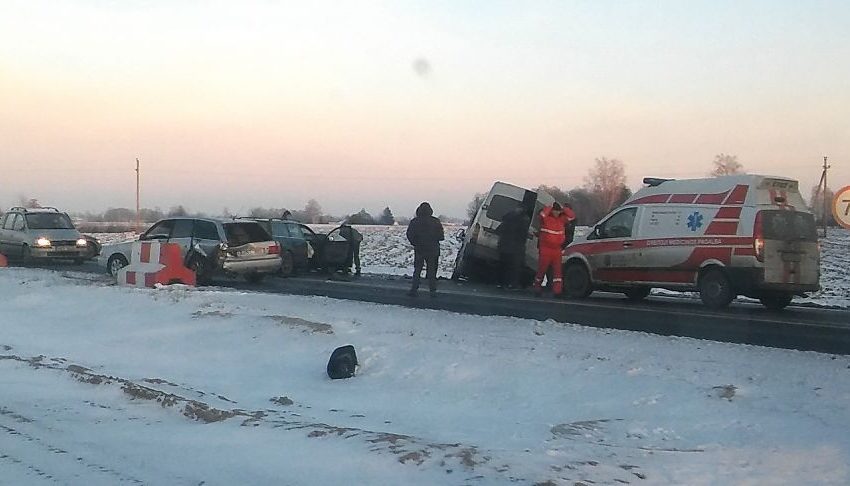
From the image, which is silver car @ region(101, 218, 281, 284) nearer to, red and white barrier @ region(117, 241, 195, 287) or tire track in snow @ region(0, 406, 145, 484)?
red and white barrier @ region(117, 241, 195, 287)

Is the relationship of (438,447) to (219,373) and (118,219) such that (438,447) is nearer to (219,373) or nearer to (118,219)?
(219,373)

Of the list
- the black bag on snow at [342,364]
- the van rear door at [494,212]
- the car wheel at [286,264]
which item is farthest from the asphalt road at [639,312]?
the black bag on snow at [342,364]

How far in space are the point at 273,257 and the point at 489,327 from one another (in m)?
10.1

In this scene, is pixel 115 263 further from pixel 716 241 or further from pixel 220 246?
pixel 716 241

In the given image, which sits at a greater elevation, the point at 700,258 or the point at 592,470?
the point at 700,258

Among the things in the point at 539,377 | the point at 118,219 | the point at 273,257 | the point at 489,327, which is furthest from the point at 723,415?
the point at 118,219

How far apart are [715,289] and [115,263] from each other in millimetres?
14422

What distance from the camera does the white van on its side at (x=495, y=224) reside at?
19.4 meters

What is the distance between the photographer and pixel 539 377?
8.48 metres

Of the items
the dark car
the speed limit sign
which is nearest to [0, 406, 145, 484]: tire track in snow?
the speed limit sign

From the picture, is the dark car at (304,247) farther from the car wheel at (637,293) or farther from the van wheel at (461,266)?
the car wheel at (637,293)

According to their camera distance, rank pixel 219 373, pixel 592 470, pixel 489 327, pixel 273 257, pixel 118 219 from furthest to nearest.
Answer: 1. pixel 118 219
2. pixel 273 257
3. pixel 489 327
4. pixel 219 373
5. pixel 592 470

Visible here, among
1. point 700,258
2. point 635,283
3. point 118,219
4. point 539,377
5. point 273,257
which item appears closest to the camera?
point 539,377

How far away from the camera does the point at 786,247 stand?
14406 mm
